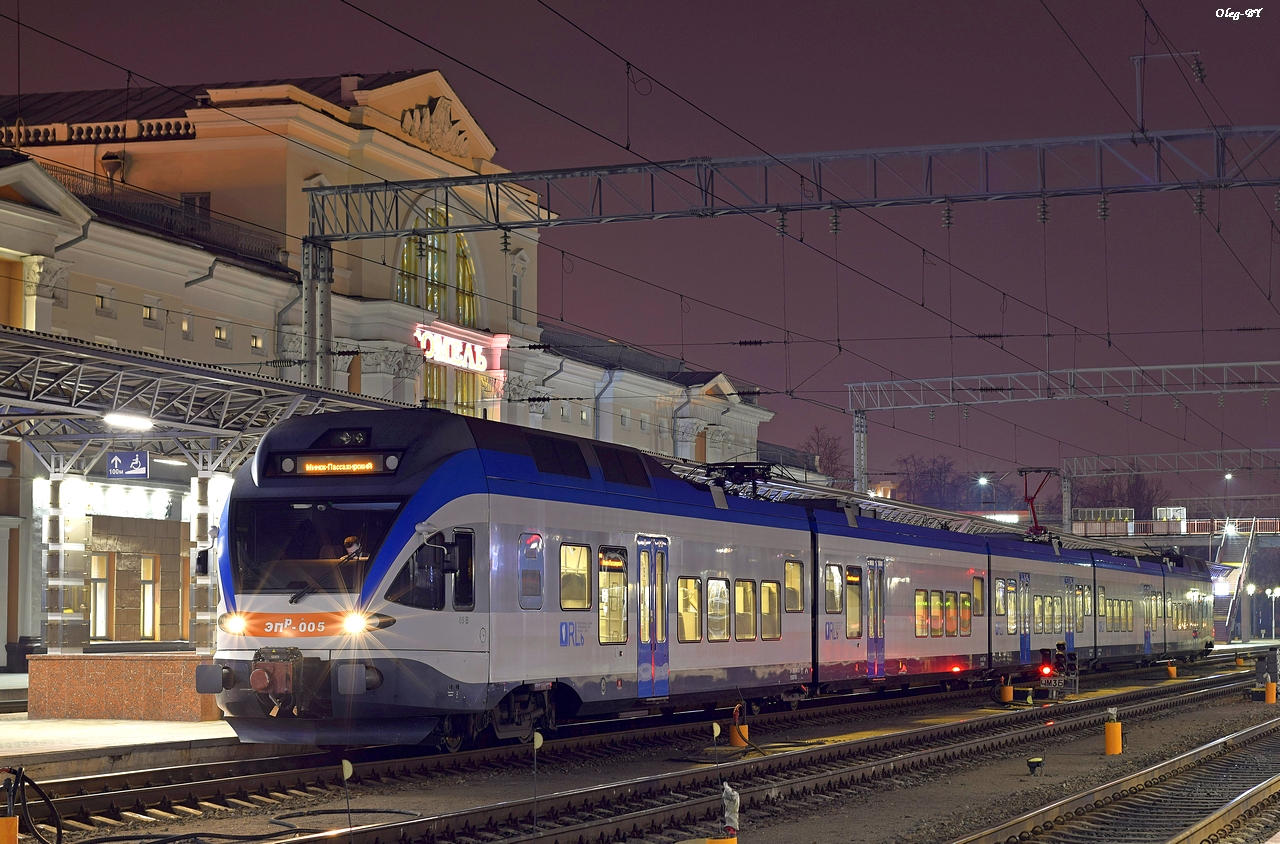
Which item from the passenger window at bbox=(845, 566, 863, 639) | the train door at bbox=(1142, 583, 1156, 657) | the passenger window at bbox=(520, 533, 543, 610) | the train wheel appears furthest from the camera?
the train door at bbox=(1142, 583, 1156, 657)

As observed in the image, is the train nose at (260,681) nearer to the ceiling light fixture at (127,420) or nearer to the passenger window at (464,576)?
the passenger window at (464,576)

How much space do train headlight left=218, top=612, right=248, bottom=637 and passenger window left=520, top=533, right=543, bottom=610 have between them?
9.52 ft

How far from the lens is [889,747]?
816 inches

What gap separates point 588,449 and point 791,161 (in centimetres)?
895

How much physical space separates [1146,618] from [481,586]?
35446 millimetres

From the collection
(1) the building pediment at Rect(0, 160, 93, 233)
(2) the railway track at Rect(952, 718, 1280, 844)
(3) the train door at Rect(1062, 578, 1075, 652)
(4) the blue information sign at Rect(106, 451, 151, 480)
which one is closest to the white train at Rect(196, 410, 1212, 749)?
(2) the railway track at Rect(952, 718, 1280, 844)

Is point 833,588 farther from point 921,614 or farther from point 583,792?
point 583,792

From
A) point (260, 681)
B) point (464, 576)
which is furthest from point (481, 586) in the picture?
point (260, 681)

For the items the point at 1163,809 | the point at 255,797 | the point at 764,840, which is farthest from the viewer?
the point at 1163,809

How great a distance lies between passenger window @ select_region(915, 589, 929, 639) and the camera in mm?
28922

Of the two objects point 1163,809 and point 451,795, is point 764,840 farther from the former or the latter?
point 1163,809

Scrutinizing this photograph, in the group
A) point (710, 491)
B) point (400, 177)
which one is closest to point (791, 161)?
point (710, 491)

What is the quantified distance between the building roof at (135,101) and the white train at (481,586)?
2897 cm

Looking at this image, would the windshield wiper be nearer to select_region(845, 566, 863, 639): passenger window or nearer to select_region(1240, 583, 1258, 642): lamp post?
select_region(845, 566, 863, 639): passenger window
